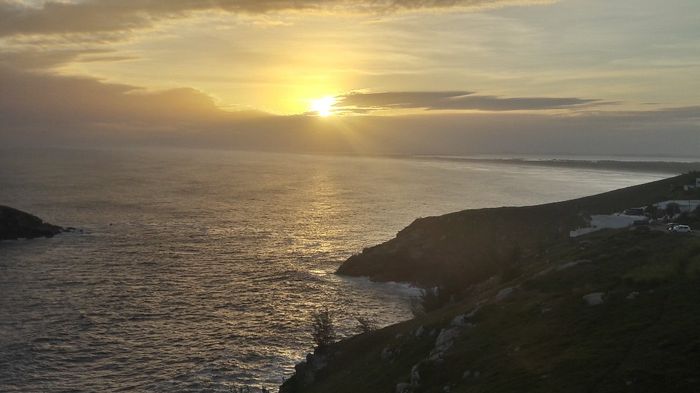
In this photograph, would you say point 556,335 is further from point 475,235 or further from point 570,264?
point 475,235

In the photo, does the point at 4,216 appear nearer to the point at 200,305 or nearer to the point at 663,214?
the point at 200,305

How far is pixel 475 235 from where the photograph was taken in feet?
354

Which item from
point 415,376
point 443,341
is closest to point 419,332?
point 443,341

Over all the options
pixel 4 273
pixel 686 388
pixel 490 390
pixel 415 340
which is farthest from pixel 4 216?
pixel 686 388

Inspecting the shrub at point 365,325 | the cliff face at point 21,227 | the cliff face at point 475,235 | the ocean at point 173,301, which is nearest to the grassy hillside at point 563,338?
the shrub at point 365,325

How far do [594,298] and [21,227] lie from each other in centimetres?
13751

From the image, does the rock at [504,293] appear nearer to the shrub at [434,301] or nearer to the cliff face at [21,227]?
the shrub at [434,301]

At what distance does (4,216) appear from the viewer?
136 metres

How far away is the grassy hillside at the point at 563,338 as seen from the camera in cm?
2641

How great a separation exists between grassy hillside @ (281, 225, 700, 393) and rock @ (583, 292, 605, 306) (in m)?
0.07

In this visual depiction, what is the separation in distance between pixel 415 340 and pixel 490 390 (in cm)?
1749

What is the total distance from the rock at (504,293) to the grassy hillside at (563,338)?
19 cm

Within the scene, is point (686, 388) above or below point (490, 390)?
above

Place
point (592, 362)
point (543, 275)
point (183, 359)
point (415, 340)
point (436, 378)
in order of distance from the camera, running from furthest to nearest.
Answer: point (183, 359) < point (543, 275) < point (415, 340) < point (436, 378) < point (592, 362)
